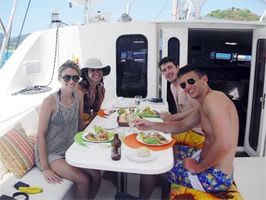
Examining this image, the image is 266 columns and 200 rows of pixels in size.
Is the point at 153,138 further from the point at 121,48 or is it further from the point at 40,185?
the point at 121,48

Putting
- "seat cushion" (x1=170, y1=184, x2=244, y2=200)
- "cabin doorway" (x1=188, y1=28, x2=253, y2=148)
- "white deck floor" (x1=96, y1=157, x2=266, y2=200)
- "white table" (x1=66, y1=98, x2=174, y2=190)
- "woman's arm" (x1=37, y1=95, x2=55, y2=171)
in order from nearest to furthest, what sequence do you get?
"white table" (x1=66, y1=98, x2=174, y2=190) → "seat cushion" (x1=170, y1=184, x2=244, y2=200) → "woman's arm" (x1=37, y1=95, x2=55, y2=171) → "white deck floor" (x1=96, y1=157, x2=266, y2=200) → "cabin doorway" (x1=188, y1=28, x2=253, y2=148)

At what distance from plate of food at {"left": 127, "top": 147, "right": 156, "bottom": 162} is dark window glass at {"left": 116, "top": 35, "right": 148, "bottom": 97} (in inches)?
42.2

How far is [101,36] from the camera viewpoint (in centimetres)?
202

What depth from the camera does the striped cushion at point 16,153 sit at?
1266 mm

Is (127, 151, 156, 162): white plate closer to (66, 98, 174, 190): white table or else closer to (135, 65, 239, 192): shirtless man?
(66, 98, 174, 190): white table

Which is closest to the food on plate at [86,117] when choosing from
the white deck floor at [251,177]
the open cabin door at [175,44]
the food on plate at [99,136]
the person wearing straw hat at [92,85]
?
the person wearing straw hat at [92,85]

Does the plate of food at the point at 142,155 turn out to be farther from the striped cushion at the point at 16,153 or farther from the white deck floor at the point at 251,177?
the white deck floor at the point at 251,177

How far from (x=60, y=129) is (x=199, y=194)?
2.47 feet

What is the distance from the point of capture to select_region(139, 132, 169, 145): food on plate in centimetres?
112

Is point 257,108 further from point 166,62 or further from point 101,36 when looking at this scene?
point 101,36

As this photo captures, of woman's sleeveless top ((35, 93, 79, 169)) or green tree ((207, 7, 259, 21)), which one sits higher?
green tree ((207, 7, 259, 21))

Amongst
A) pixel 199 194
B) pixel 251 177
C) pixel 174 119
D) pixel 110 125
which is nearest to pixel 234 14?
pixel 174 119

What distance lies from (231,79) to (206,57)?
0.34m

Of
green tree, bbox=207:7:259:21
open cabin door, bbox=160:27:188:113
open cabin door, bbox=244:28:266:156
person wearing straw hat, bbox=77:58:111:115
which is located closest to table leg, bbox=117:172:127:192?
person wearing straw hat, bbox=77:58:111:115
